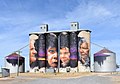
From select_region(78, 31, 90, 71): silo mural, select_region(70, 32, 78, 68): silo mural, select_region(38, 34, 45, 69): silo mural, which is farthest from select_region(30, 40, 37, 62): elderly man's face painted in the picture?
select_region(78, 31, 90, 71): silo mural

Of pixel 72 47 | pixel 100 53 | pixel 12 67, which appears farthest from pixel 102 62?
pixel 12 67

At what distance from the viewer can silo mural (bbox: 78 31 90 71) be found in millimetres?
132000

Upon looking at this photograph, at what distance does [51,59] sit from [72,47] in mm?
12502

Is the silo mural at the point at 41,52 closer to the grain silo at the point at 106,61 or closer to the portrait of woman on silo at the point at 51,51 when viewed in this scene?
the portrait of woman on silo at the point at 51,51

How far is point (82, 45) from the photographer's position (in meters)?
132

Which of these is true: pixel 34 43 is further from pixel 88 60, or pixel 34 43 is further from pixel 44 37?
pixel 88 60

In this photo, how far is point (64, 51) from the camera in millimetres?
134500

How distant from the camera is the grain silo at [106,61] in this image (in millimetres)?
128625

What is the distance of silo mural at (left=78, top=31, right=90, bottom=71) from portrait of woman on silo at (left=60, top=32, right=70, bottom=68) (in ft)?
19.5

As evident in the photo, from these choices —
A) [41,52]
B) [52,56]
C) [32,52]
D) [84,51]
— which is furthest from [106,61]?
[32,52]

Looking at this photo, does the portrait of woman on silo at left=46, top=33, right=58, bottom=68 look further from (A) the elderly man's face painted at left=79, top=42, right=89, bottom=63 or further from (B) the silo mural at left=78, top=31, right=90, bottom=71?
(A) the elderly man's face painted at left=79, top=42, right=89, bottom=63

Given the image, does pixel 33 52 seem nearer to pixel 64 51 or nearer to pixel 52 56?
pixel 52 56

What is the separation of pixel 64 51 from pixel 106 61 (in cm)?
2064

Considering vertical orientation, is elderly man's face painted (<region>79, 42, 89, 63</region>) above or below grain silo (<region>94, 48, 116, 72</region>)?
above
